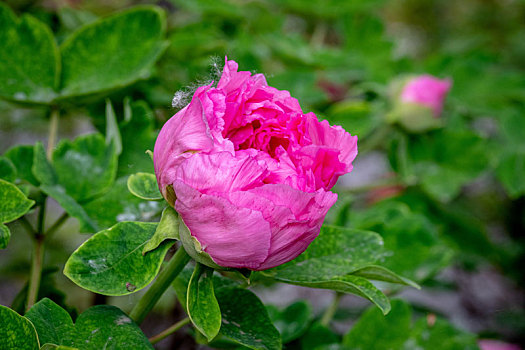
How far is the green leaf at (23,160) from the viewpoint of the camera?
44cm

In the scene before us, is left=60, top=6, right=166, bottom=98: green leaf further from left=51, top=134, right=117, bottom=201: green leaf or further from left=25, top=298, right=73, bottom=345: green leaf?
left=25, top=298, right=73, bottom=345: green leaf

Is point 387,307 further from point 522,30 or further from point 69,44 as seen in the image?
point 522,30

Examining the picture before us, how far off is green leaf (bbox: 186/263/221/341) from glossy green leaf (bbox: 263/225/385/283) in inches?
2.0

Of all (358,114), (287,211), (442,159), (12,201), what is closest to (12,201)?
(12,201)

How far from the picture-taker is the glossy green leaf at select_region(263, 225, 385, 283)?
359 millimetres

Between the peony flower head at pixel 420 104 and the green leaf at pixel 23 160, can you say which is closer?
the green leaf at pixel 23 160

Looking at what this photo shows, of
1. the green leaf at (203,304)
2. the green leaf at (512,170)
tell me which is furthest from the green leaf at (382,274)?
the green leaf at (512,170)

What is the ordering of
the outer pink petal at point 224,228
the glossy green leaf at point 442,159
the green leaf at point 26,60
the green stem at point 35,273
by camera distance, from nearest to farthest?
the outer pink petal at point 224,228, the green stem at point 35,273, the green leaf at point 26,60, the glossy green leaf at point 442,159

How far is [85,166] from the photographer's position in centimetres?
45

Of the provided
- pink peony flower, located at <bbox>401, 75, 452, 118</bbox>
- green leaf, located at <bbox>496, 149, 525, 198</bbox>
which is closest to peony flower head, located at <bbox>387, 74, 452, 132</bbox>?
pink peony flower, located at <bbox>401, 75, 452, 118</bbox>

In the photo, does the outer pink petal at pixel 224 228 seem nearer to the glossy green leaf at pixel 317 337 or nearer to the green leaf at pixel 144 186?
the green leaf at pixel 144 186

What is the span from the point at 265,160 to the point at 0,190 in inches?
7.9

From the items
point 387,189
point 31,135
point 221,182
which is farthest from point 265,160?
point 31,135

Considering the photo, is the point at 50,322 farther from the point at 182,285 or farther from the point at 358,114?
the point at 358,114
